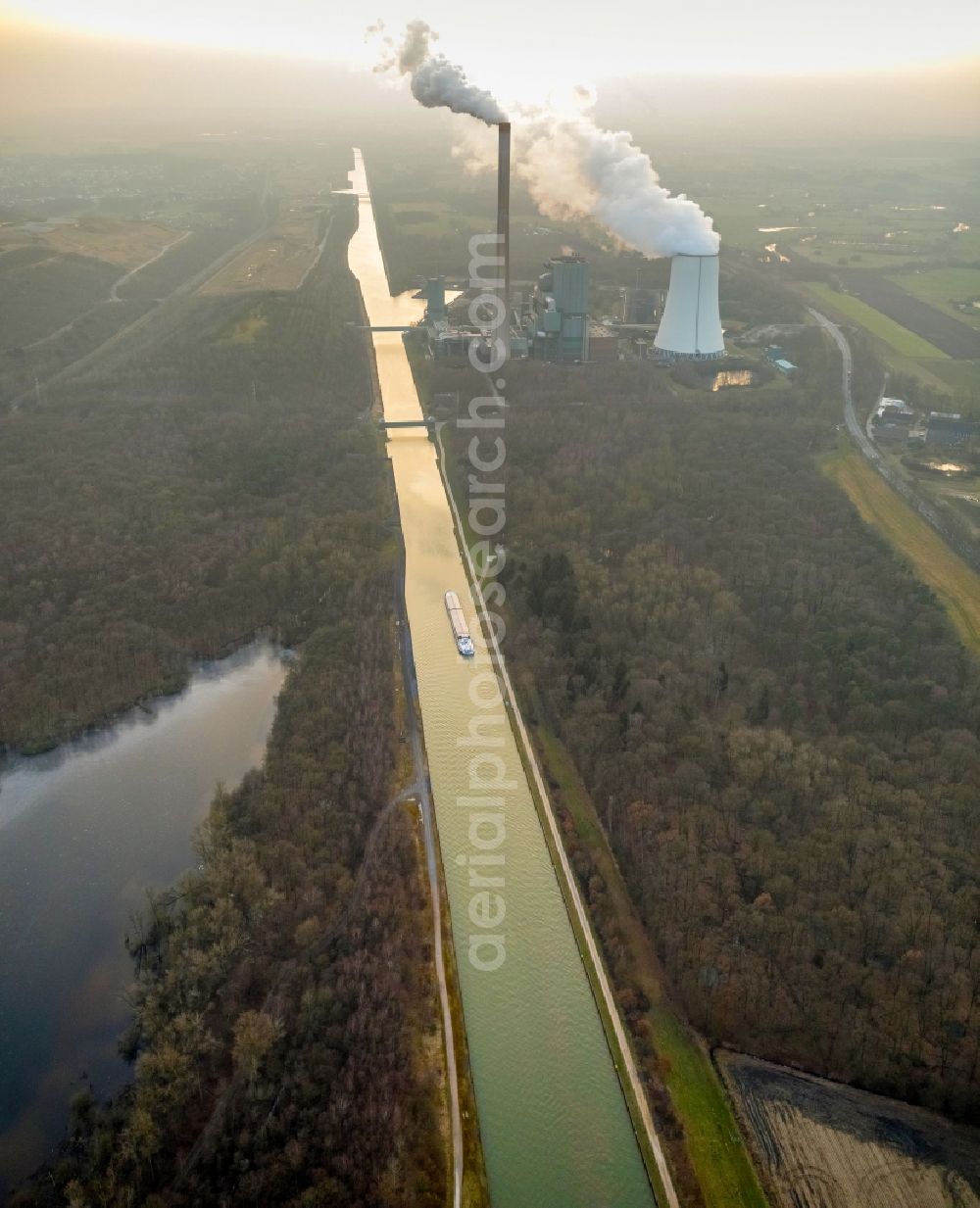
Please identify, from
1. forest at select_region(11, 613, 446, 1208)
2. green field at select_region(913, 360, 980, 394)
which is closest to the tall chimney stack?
green field at select_region(913, 360, 980, 394)

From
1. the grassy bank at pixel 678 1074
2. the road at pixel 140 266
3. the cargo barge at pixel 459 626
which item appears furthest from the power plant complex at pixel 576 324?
the grassy bank at pixel 678 1074

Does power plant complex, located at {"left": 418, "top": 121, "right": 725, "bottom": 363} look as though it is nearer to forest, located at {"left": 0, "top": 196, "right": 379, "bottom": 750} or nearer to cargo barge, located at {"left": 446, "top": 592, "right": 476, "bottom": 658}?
forest, located at {"left": 0, "top": 196, "right": 379, "bottom": 750}

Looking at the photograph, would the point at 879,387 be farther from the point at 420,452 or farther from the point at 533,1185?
the point at 533,1185

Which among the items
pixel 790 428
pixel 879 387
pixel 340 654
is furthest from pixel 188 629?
pixel 879 387

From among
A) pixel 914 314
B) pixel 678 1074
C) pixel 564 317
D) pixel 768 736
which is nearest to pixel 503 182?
pixel 564 317

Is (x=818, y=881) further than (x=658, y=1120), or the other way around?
(x=818, y=881)

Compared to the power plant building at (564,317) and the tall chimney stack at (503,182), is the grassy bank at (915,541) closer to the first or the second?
the power plant building at (564,317)

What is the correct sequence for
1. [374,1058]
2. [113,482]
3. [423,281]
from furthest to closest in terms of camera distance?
1. [423,281]
2. [113,482]
3. [374,1058]
